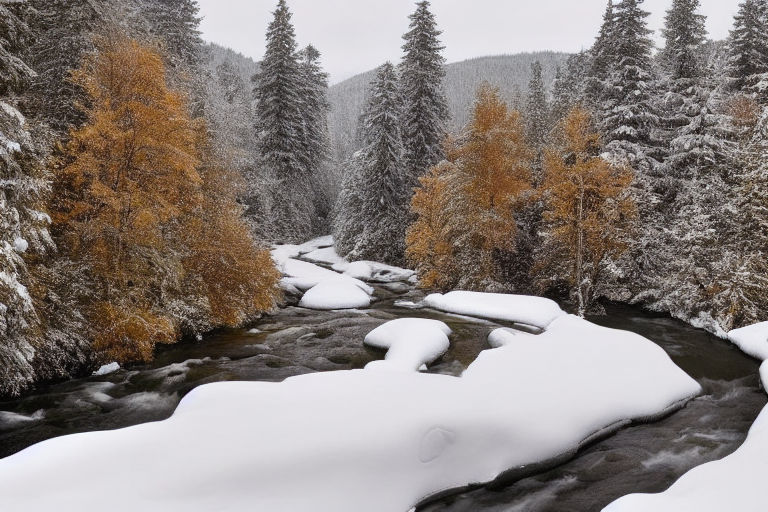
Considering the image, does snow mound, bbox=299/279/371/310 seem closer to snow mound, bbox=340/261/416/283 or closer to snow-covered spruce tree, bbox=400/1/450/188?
snow mound, bbox=340/261/416/283

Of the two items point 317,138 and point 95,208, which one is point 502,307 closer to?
point 95,208

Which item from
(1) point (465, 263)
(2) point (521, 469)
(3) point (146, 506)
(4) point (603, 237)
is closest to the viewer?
(3) point (146, 506)

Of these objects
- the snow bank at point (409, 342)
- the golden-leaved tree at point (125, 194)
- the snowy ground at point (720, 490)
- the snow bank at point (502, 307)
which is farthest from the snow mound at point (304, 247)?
the snowy ground at point (720, 490)

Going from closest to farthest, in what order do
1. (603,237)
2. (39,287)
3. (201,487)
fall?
(201,487) < (39,287) < (603,237)

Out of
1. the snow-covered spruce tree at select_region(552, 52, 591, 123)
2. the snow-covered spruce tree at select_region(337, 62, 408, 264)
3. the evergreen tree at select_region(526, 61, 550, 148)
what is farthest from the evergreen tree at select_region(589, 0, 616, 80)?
the snow-covered spruce tree at select_region(337, 62, 408, 264)

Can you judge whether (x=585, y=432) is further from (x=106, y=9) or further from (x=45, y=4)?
(x=45, y=4)

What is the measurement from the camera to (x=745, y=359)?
12.8m

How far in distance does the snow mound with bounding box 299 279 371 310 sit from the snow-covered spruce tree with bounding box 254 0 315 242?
47.5 ft

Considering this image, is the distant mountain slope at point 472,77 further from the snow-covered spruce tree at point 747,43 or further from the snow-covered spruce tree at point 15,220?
the snow-covered spruce tree at point 15,220

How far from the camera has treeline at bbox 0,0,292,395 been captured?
9.08 m

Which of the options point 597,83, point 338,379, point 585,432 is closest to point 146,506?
point 338,379

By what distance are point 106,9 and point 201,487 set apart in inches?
602

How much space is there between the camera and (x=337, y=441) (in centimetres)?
619

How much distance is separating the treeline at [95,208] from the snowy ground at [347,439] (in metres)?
4.26
